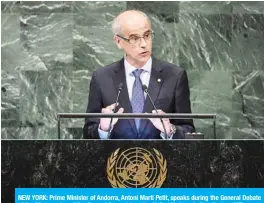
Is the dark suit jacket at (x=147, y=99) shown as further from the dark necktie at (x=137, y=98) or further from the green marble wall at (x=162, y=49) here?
the green marble wall at (x=162, y=49)

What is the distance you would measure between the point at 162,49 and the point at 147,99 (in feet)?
6.69

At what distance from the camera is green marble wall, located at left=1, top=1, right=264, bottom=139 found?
640cm

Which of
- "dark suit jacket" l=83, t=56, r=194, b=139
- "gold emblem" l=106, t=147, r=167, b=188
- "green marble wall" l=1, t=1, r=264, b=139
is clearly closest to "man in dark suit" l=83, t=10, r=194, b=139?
"dark suit jacket" l=83, t=56, r=194, b=139

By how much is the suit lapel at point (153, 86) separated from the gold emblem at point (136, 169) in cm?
91

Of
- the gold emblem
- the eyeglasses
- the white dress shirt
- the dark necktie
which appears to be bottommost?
the gold emblem

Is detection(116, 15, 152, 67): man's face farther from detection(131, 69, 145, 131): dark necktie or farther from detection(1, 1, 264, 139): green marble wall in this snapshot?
detection(1, 1, 264, 139): green marble wall

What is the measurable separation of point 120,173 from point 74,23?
323cm

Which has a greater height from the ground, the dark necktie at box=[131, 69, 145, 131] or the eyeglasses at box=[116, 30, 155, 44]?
the eyeglasses at box=[116, 30, 155, 44]

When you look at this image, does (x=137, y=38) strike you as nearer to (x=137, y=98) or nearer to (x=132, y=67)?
(x=132, y=67)

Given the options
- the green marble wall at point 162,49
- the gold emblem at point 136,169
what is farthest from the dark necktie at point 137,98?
the green marble wall at point 162,49

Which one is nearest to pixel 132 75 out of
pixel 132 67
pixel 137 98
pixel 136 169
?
pixel 132 67

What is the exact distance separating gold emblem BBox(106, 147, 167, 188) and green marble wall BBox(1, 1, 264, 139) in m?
3.05

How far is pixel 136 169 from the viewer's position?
338cm

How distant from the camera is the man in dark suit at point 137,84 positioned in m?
4.33
